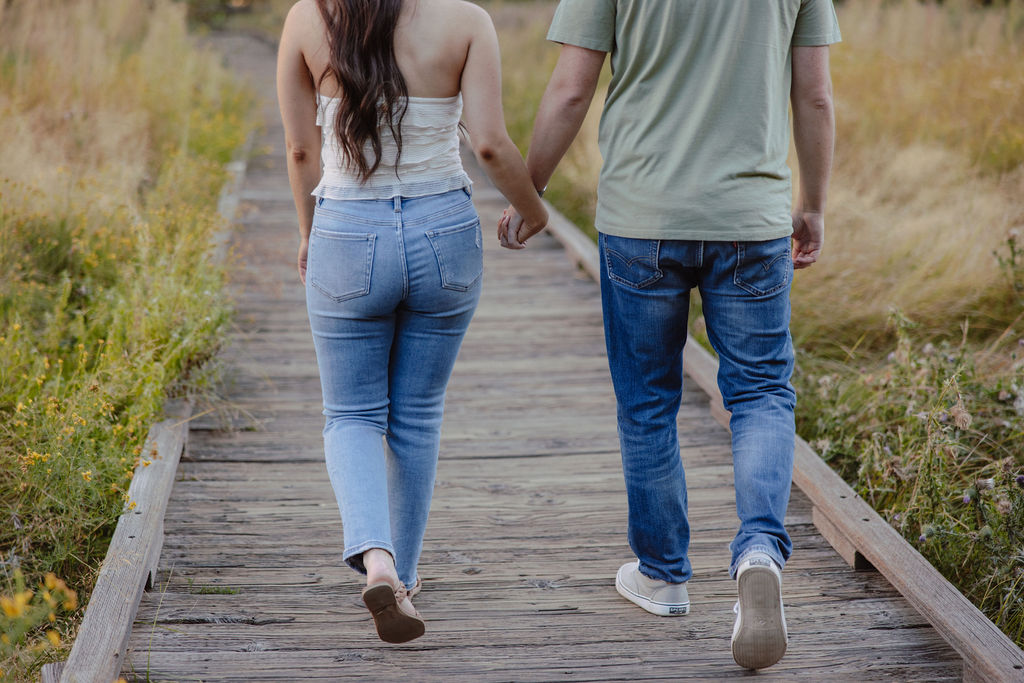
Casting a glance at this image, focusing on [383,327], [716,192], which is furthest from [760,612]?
[383,327]

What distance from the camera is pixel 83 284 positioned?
470 cm

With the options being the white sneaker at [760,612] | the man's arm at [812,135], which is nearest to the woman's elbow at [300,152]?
the man's arm at [812,135]

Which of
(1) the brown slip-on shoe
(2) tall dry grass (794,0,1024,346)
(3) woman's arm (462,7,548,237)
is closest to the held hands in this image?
(3) woman's arm (462,7,548,237)

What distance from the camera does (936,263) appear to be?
5.06 metres

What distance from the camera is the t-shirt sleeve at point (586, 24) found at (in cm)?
221

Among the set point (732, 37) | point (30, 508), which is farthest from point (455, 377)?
point (732, 37)

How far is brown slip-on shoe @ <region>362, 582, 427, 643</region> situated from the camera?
7.02 feet

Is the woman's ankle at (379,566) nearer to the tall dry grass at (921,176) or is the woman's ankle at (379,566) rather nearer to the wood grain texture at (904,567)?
the wood grain texture at (904,567)

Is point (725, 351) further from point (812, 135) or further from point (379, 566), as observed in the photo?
point (379, 566)

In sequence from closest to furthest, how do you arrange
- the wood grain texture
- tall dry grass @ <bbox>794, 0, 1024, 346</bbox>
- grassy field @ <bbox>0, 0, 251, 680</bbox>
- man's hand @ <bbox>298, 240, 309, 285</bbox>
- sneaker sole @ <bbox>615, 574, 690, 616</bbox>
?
the wood grain texture → man's hand @ <bbox>298, 240, 309, 285</bbox> → sneaker sole @ <bbox>615, 574, 690, 616</bbox> → grassy field @ <bbox>0, 0, 251, 680</bbox> → tall dry grass @ <bbox>794, 0, 1024, 346</bbox>

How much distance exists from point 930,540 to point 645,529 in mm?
916

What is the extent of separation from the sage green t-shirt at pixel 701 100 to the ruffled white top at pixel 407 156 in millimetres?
340

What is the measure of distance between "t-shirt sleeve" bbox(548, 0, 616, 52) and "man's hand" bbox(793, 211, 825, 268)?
0.73m

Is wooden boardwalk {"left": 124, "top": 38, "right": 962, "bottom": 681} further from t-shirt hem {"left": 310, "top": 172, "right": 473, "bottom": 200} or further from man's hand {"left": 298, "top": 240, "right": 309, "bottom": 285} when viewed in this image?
t-shirt hem {"left": 310, "top": 172, "right": 473, "bottom": 200}
